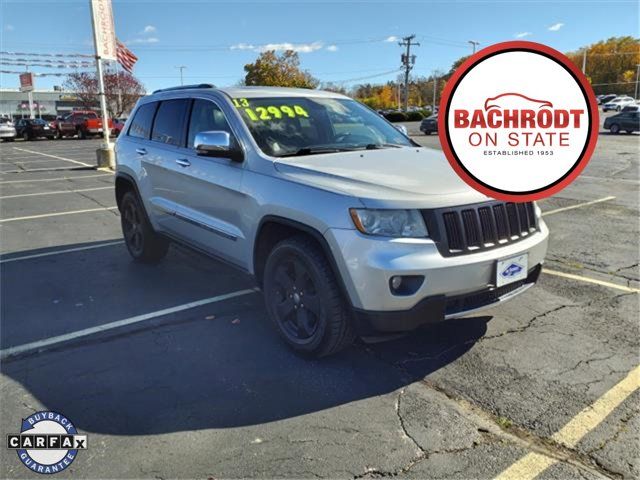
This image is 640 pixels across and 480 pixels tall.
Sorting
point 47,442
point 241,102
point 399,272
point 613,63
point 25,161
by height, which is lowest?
point 47,442

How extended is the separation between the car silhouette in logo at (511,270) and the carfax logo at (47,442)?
2.65 meters

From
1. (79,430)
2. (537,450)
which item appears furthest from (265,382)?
(537,450)

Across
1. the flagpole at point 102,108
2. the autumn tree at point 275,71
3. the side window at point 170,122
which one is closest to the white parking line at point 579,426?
the side window at point 170,122

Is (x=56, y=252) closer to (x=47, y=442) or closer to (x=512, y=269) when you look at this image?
(x=47, y=442)

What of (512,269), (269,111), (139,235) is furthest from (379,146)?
(139,235)

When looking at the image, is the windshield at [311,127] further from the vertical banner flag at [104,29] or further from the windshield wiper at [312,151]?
the vertical banner flag at [104,29]

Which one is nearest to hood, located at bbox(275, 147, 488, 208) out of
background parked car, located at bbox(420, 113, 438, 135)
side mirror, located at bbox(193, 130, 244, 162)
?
Result: side mirror, located at bbox(193, 130, 244, 162)

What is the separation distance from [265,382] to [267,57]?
67.2m

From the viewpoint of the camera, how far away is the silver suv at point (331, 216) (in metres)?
3.06

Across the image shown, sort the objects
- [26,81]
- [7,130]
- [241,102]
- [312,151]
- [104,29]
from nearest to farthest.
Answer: [312,151] < [241,102] < [104,29] < [7,130] < [26,81]

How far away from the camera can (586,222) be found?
777 cm

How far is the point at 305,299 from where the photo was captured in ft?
11.6

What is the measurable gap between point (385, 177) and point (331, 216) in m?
0.51

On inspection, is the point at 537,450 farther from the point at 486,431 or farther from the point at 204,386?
the point at 204,386
